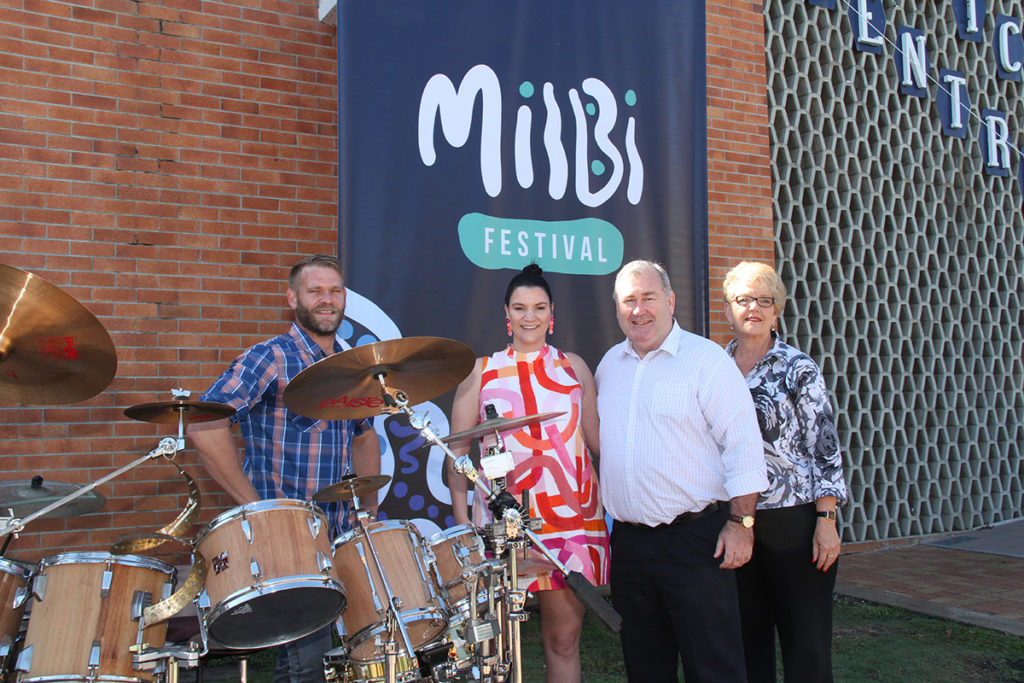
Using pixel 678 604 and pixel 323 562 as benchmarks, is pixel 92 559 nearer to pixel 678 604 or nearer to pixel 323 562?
pixel 323 562

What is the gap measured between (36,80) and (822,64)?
5.44 meters

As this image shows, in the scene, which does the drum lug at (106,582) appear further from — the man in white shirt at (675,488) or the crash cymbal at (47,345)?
the man in white shirt at (675,488)

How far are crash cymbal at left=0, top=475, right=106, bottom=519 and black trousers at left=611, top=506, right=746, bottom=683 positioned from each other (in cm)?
211

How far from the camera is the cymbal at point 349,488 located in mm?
2873

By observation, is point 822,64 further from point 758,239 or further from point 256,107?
point 256,107

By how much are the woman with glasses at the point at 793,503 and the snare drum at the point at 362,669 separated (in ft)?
4.36

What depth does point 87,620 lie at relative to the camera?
8.60 ft

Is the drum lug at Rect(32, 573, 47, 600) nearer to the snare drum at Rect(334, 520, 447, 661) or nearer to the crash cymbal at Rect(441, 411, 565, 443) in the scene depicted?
the snare drum at Rect(334, 520, 447, 661)

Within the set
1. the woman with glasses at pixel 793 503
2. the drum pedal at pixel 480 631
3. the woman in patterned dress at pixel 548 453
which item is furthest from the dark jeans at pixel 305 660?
the woman with glasses at pixel 793 503

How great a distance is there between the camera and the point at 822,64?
6590 mm

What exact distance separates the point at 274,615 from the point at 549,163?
2.83 metres

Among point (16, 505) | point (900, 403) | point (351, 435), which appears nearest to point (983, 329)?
point (900, 403)

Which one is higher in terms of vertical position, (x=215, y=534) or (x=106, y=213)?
(x=106, y=213)

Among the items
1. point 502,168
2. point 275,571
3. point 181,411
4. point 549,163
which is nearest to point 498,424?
point 275,571
